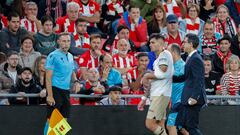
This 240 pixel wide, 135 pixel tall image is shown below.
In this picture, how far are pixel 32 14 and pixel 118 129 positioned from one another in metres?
3.39

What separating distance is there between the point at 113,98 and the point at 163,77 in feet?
4.73

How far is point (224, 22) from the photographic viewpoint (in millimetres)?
22094

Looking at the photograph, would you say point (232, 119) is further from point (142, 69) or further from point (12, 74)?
point (12, 74)

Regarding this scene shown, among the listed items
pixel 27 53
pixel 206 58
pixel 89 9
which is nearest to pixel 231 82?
pixel 206 58

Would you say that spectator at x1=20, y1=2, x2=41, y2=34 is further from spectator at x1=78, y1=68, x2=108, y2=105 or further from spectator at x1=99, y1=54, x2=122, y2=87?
spectator at x1=78, y1=68, x2=108, y2=105

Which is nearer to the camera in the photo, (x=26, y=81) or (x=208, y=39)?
(x=26, y=81)

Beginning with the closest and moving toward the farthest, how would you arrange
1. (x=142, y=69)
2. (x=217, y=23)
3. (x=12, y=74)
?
(x=12, y=74) → (x=142, y=69) → (x=217, y=23)

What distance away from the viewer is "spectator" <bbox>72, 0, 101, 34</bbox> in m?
21.0

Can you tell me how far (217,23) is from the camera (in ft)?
72.4

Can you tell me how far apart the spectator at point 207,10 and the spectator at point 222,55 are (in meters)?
1.72

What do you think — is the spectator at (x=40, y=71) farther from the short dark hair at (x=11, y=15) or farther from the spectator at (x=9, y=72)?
the short dark hair at (x=11, y=15)

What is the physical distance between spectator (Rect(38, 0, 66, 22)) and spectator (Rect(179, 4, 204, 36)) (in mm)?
2571

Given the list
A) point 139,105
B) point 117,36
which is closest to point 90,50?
point 117,36

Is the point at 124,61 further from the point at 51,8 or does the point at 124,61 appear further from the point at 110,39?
the point at 51,8
